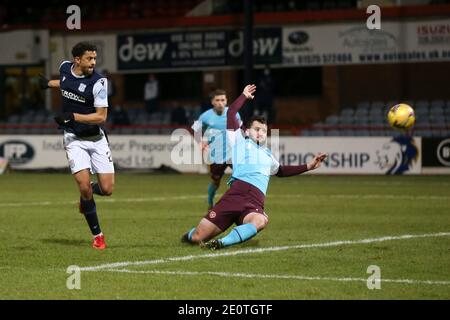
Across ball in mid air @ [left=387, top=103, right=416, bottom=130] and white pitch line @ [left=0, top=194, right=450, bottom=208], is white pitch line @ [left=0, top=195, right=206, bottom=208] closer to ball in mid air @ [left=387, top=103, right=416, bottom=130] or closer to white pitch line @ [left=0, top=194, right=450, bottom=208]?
white pitch line @ [left=0, top=194, right=450, bottom=208]

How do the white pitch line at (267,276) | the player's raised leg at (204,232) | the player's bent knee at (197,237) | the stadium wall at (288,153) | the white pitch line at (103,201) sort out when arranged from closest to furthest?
the white pitch line at (267,276) → the player's raised leg at (204,232) → the player's bent knee at (197,237) → the white pitch line at (103,201) → the stadium wall at (288,153)

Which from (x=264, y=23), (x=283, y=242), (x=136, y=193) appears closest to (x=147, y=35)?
(x=264, y=23)

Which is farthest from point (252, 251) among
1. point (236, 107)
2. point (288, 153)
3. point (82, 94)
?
point (288, 153)

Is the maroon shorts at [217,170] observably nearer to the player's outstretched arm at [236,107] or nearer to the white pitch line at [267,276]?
the player's outstretched arm at [236,107]

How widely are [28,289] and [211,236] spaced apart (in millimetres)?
3454

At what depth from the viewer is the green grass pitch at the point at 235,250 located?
909 centimetres

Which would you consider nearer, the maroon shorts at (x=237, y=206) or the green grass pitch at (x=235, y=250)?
the green grass pitch at (x=235, y=250)

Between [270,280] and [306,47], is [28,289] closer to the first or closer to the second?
[270,280]

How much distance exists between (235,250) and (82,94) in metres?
2.64

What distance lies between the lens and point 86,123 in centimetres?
1235

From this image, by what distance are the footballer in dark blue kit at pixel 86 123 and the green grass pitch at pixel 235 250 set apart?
2.23 feet

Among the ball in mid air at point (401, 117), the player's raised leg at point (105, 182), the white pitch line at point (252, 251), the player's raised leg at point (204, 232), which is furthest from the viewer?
the ball in mid air at point (401, 117)

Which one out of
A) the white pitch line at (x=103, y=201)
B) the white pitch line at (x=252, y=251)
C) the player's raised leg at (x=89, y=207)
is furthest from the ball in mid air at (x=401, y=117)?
the white pitch line at (x=103, y=201)

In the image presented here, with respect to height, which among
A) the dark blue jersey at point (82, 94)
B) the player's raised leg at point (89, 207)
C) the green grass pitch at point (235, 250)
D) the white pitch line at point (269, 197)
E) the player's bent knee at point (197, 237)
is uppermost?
the dark blue jersey at point (82, 94)
